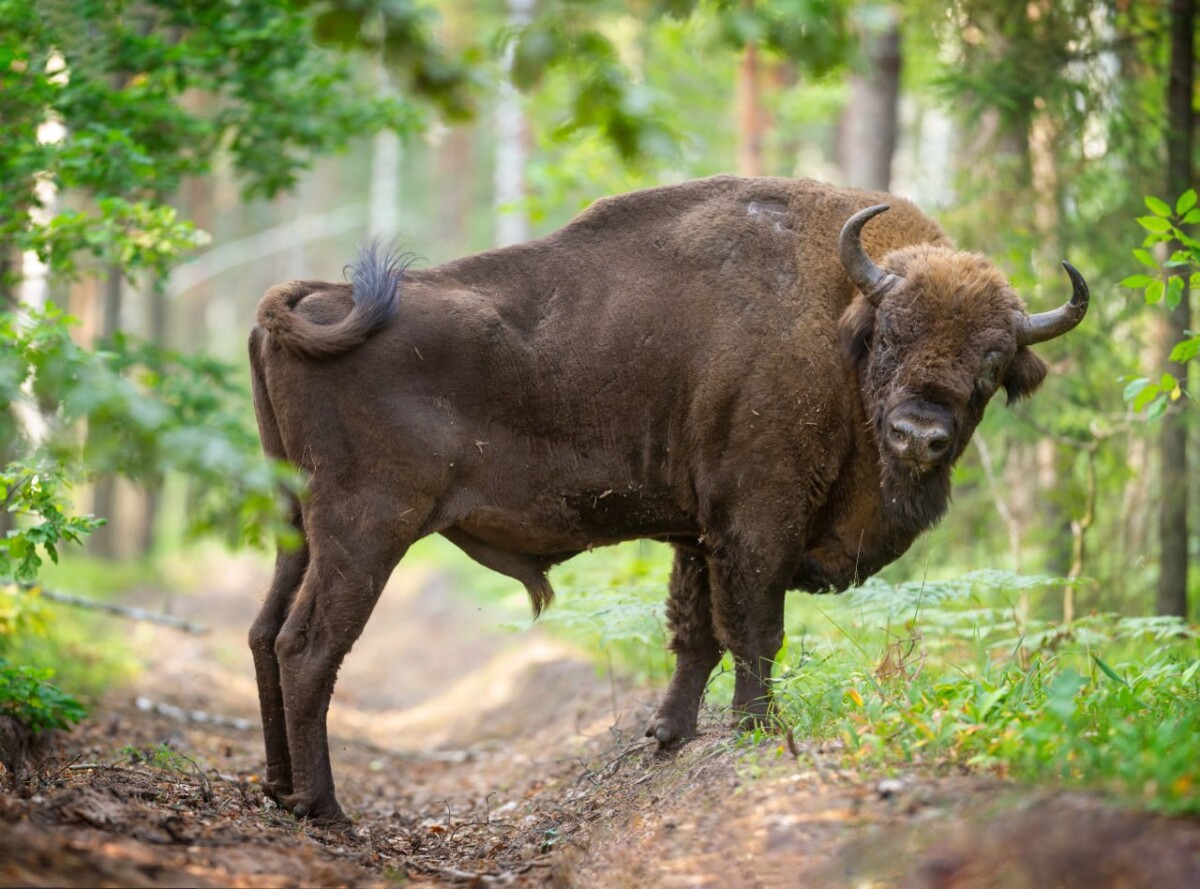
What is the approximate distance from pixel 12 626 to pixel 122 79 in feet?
20.2

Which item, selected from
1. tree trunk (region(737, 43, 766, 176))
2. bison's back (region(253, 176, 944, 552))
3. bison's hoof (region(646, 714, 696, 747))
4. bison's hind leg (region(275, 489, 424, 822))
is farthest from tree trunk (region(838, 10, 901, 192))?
bison's hind leg (region(275, 489, 424, 822))

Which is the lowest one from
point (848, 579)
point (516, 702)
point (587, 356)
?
point (516, 702)

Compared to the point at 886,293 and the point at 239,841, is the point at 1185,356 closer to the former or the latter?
the point at 886,293

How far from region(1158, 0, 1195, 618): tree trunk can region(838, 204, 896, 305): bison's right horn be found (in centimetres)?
411

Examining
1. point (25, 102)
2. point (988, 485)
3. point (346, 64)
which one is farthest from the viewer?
point (988, 485)

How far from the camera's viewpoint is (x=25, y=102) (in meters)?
7.01

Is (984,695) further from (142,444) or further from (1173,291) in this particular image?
(142,444)

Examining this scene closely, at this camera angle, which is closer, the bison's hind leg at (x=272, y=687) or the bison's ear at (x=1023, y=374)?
the bison's hind leg at (x=272, y=687)

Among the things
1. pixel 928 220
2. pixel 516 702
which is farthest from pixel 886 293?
pixel 516 702

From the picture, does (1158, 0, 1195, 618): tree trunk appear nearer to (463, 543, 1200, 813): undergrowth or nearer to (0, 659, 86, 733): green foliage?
(463, 543, 1200, 813): undergrowth

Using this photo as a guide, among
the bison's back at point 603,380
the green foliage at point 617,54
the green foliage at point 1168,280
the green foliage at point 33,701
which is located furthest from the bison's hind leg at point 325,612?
the green foliage at point 1168,280

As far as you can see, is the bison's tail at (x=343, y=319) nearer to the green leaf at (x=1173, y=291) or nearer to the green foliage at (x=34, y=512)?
the green foliage at (x=34, y=512)

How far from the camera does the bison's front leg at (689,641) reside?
20.7ft

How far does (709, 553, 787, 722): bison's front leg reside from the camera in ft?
19.6
